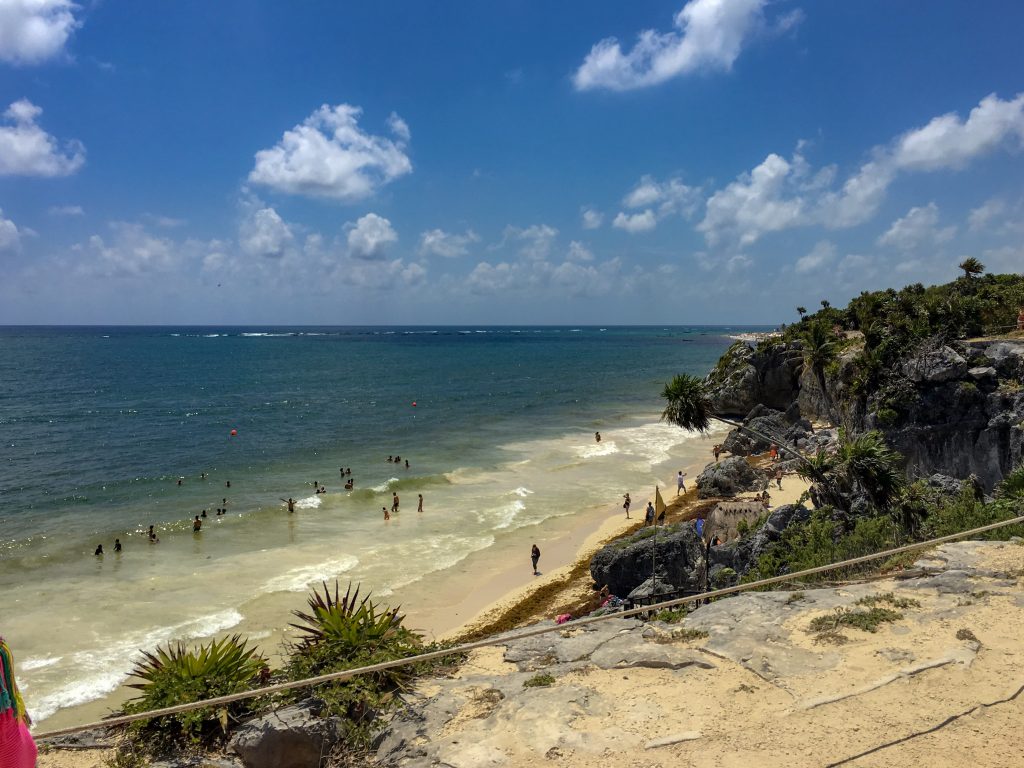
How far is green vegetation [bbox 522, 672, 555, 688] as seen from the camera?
8.94m

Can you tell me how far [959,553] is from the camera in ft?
39.5

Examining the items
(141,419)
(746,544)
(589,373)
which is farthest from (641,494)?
(589,373)

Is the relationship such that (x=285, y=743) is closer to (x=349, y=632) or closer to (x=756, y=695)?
(x=349, y=632)

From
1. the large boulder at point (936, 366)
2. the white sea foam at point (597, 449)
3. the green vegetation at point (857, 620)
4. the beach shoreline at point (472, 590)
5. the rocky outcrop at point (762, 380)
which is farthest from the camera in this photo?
the rocky outcrop at point (762, 380)

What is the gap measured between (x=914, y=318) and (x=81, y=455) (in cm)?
6194

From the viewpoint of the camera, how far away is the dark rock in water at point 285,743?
27.0ft

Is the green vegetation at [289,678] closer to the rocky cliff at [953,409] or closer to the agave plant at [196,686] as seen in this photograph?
the agave plant at [196,686]

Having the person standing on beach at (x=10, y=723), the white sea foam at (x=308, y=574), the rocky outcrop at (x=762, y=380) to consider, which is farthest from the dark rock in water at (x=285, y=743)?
the rocky outcrop at (x=762, y=380)

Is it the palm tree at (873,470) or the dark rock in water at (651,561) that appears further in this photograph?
the dark rock in water at (651,561)

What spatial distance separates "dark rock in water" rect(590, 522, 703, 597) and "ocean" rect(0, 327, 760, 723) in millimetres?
8038

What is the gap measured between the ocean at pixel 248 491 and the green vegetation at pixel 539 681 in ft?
53.4

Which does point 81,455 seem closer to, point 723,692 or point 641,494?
point 641,494

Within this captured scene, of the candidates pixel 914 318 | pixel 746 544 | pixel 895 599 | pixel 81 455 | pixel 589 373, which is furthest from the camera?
pixel 589 373

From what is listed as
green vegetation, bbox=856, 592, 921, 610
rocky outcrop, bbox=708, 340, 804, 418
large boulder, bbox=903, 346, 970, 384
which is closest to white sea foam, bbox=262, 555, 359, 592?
green vegetation, bbox=856, 592, 921, 610
